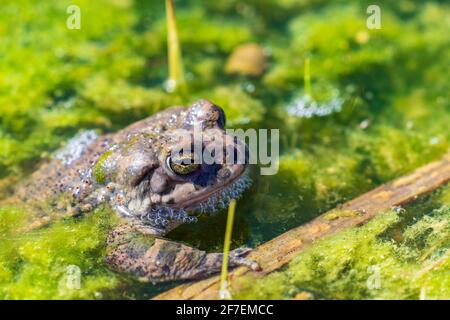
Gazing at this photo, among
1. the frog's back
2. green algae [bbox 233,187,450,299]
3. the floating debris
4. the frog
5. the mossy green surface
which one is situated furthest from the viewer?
the floating debris

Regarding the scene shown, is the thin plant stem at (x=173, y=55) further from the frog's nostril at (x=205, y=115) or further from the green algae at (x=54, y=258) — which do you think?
the green algae at (x=54, y=258)

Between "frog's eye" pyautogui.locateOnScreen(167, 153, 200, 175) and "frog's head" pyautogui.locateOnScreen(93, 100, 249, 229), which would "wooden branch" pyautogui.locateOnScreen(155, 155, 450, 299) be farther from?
"frog's eye" pyautogui.locateOnScreen(167, 153, 200, 175)

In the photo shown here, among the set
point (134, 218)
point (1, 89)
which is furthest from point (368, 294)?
point (1, 89)

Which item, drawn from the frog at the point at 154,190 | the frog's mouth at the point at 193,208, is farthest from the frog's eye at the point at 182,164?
the frog's mouth at the point at 193,208

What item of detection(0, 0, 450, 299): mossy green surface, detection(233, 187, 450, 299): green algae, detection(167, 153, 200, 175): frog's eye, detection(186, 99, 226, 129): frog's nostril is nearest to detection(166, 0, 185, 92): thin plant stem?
detection(0, 0, 450, 299): mossy green surface

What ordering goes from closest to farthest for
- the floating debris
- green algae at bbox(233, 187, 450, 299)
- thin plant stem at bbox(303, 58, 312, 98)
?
green algae at bbox(233, 187, 450, 299) < thin plant stem at bbox(303, 58, 312, 98) < the floating debris

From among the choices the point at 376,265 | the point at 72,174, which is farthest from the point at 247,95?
the point at 376,265
